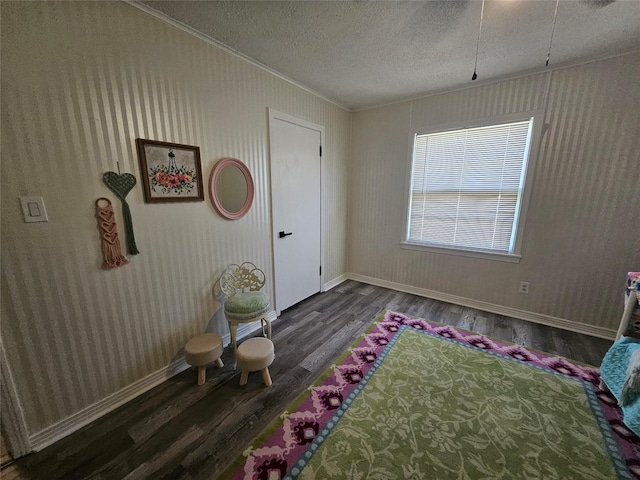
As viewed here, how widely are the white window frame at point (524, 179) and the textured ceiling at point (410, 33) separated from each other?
1.37ft

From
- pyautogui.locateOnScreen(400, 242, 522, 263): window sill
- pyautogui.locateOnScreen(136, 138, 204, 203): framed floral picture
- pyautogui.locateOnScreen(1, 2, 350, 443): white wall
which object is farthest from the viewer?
pyautogui.locateOnScreen(400, 242, 522, 263): window sill

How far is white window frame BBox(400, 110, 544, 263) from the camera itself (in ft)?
7.97

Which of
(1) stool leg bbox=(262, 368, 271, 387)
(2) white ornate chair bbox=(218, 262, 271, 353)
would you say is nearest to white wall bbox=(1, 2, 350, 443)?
(2) white ornate chair bbox=(218, 262, 271, 353)

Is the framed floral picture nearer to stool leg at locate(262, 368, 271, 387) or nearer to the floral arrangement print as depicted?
the floral arrangement print

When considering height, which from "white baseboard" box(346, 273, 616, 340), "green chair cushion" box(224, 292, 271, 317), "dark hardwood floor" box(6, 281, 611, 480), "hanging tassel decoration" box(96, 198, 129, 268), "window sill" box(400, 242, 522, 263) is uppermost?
"hanging tassel decoration" box(96, 198, 129, 268)

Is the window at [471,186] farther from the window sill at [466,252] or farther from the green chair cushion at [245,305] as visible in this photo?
the green chair cushion at [245,305]

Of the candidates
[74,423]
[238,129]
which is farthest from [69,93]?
[74,423]

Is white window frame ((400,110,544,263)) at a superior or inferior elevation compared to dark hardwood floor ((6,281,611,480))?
superior

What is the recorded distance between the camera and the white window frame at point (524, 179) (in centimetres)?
243

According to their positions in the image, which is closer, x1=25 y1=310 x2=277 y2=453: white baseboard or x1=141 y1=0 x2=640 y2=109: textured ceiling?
x1=25 y1=310 x2=277 y2=453: white baseboard

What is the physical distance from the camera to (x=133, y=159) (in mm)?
1584

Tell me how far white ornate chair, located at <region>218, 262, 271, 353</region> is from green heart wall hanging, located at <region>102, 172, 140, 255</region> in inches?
29.4

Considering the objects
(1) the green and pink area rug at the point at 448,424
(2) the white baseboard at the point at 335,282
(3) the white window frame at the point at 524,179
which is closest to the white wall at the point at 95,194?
(1) the green and pink area rug at the point at 448,424

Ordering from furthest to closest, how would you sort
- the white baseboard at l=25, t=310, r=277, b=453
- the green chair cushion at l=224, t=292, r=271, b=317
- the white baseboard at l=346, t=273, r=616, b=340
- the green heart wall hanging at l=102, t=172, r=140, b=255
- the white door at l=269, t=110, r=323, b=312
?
1. the white door at l=269, t=110, r=323, b=312
2. the white baseboard at l=346, t=273, r=616, b=340
3. the green chair cushion at l=224, t=292, r=271, b=317
4. the green heart wall hanging at l=102, t=172, r=140, b=255
5. the white baseboard at l=25, t=310, r=277, b=453
